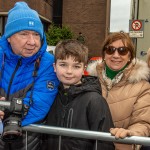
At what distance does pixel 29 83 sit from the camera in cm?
252

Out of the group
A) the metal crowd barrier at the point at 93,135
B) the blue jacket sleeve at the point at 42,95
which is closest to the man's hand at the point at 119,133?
the metal crowd barrier at the point at 93,135

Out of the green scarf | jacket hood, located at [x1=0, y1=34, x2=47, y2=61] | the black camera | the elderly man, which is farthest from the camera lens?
the green scarf

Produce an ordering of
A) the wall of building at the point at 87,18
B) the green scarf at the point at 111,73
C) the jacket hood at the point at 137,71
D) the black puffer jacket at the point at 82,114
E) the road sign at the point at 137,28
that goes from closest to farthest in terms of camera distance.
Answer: the black puffer jacket at the point at 82,114, the jacket hood at the point at 137,71, the green scarf at the point at 111,73, the road sign at the point at 137,28, the wall of building at the point at 87,18

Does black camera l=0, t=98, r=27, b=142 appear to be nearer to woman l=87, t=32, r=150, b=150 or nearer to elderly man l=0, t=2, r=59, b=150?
elderly man l=0, t=2, r=59, b=150

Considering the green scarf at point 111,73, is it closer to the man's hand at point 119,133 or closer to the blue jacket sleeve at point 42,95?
the blue jacket sleeve at point 42,95

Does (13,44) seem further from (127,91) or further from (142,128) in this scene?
(142,128)

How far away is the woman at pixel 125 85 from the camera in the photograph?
2.64 metres

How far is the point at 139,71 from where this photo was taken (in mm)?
2812

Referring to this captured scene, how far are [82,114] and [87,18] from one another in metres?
36.6

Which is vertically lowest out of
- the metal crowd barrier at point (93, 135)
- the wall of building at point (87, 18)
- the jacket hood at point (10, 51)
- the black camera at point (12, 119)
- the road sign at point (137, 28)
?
the metal crowd barrier at point (93, 135)

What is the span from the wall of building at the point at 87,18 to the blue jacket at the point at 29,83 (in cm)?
3531

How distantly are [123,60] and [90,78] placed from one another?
393 millimetres

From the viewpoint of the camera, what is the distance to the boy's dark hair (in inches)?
100

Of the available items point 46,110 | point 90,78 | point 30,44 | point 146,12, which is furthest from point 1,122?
point 146,12
